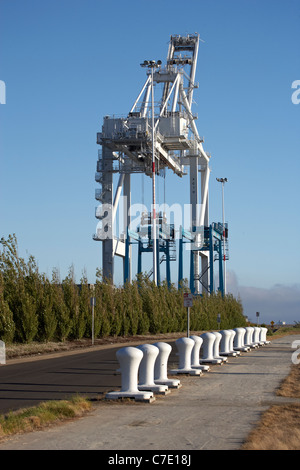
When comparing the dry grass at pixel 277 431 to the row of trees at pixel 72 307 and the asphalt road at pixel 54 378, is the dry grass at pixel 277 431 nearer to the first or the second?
the asphalt road at pixel 54 378

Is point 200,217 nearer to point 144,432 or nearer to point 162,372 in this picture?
point 162,372

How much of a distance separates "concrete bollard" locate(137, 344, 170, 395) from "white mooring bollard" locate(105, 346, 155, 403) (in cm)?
68

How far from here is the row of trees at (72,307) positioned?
2866cm

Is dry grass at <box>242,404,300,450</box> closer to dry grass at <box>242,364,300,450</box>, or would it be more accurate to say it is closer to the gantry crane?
dry grass at <box>242,364,300,450</box>

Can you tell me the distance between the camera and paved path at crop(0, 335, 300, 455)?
7.90 m

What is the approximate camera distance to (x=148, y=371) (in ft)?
43.1

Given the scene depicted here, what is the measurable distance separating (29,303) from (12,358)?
206 inches

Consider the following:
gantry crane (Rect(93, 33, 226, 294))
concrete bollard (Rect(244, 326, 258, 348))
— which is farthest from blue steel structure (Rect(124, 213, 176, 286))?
concrete bollard (Rect(244, 326, 258, 348))

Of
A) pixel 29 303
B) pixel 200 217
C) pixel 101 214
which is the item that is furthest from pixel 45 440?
pixel 200 217

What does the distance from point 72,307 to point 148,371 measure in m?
19.9

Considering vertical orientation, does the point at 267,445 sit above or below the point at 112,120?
below

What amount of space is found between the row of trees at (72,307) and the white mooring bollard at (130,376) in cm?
1581

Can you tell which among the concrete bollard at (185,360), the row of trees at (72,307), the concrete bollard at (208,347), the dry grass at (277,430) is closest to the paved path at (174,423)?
the dry grass at (277,430)
